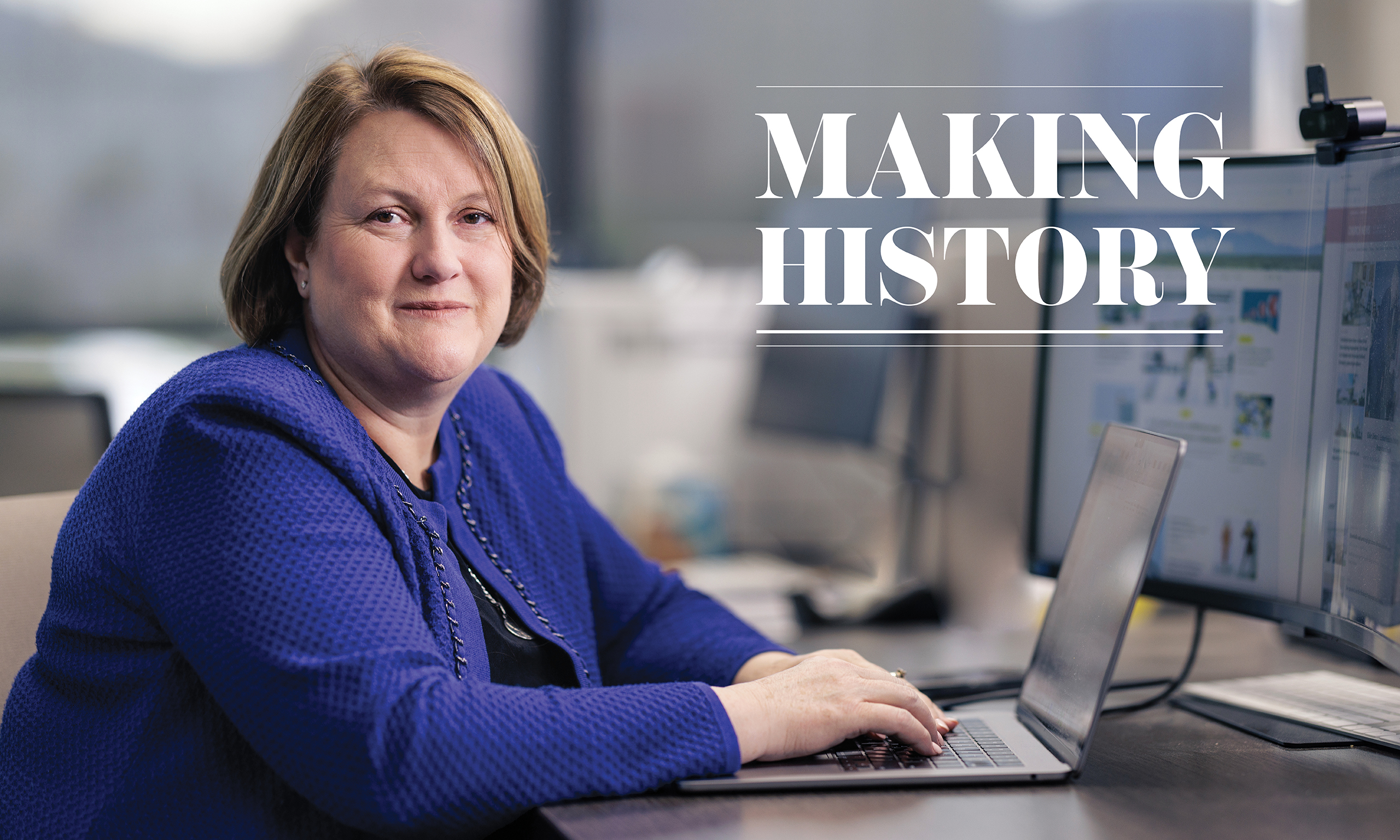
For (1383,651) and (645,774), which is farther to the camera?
(1383,651)

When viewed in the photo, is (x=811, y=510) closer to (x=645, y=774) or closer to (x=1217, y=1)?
(x=645, y=774)

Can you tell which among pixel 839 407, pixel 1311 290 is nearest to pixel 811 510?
pixel 839 407

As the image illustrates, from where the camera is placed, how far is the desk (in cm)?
81

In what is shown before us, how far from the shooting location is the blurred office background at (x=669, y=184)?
1.81 m

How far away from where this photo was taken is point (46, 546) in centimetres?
116

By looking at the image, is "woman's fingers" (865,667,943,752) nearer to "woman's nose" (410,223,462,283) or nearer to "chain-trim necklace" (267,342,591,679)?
"chain-trim necklace" (267,342,591,679)

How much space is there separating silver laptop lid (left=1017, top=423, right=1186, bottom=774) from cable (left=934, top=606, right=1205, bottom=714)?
0.08 meters

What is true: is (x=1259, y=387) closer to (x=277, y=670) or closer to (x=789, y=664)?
(x=789, y=664)

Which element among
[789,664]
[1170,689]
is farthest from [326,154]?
[1170,689]

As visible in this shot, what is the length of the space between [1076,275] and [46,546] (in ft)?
3.75

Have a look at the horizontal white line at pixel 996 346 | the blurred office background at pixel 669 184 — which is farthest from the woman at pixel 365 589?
the horizontal white line at pixel 996 346

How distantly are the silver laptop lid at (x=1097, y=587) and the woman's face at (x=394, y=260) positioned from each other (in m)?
0.60

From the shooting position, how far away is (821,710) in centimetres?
95

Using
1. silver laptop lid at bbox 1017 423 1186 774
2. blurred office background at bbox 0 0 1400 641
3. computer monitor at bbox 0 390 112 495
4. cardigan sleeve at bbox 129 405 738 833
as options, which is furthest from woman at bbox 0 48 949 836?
computer monitor at bbox 0 390 112 495
